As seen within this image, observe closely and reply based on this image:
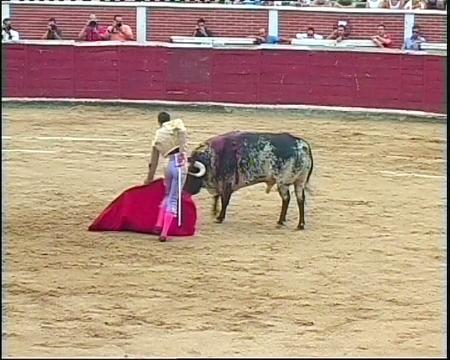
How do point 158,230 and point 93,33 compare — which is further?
point 93,33

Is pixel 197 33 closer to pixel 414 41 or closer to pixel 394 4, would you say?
pixel 394 4

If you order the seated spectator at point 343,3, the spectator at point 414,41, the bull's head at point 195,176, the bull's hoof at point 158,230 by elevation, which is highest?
the seated spectator at point 343,3

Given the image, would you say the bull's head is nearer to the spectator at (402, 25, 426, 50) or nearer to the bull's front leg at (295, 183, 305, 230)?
the bull's front leg at (295, 183, 305, 230)

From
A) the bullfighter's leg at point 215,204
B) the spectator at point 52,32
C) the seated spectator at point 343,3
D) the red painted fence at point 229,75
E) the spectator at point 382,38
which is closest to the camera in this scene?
the bullfighter's leg at point 215,204

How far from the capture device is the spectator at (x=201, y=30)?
→ 1845 centimetres

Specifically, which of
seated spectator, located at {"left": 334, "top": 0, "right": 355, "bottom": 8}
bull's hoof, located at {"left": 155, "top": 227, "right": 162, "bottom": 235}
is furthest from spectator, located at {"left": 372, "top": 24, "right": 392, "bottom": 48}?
bull's hoof, located at {"left": 155, "top": 227, "right": 162, "bottom": 235}

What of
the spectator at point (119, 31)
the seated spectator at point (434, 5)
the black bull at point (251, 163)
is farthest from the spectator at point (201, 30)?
the black bull at point (251, 163)

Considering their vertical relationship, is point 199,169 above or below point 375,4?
below

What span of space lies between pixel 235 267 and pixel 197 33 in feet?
38.7

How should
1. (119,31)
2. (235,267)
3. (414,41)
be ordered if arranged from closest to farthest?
(235,267) < (414,41) < (119,31)

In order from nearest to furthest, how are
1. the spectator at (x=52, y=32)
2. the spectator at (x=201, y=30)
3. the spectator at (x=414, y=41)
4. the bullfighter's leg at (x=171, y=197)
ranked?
the bullfighter's leg at (x=171, y=197) → the spectator at (x=414, y=41) → the spectator at (x=52, y=32) → the spectator at (x=201, y=30)

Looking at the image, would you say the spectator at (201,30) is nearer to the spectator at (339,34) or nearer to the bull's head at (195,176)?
the spectator at (339,34)

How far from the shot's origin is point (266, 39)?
1839 centimetres

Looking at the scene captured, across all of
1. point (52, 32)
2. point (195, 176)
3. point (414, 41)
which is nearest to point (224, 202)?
point (195, 176)
